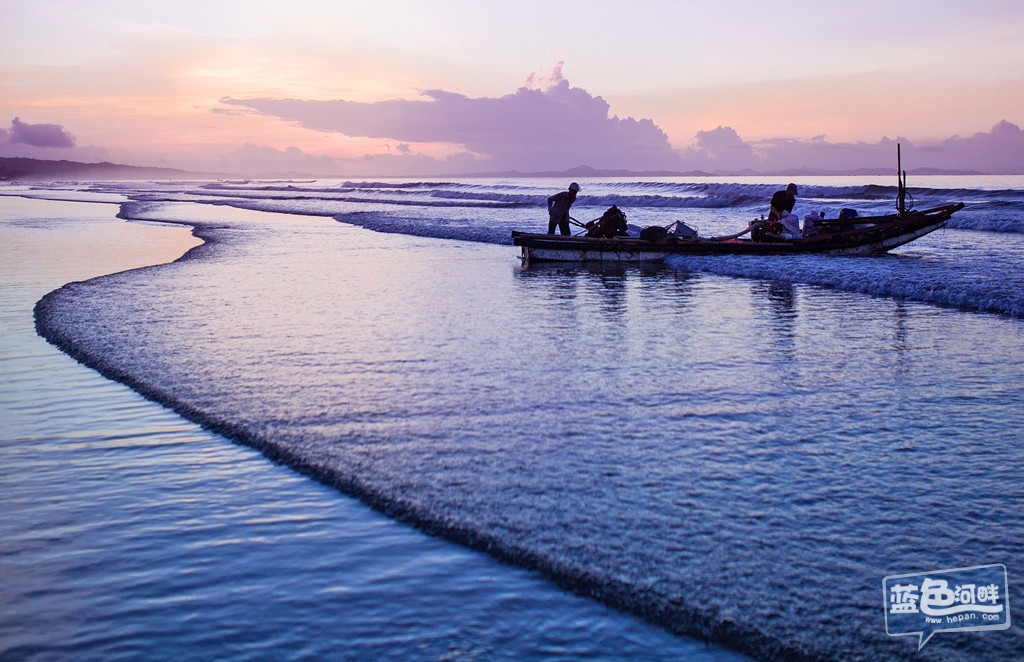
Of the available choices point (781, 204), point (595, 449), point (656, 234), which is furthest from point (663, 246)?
point (595, 449)

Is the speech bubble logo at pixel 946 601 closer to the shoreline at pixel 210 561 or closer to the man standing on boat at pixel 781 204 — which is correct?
the shoreline at pixel 210 561

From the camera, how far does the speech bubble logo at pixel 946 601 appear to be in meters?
4.02

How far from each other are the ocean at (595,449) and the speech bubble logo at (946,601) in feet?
0.23

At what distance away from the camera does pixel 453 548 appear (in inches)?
196

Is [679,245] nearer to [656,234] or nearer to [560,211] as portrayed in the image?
[656,234]

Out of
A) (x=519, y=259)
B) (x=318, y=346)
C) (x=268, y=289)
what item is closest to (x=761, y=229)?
(x=519, y=259)

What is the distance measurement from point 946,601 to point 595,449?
2778 millimetres

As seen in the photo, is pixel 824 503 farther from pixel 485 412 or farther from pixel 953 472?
pixel 485 412

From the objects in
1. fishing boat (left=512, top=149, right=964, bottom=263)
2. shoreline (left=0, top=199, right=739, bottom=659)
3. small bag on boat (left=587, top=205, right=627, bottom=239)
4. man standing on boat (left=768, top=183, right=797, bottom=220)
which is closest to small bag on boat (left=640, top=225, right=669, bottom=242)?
fishing boat (left=512, top=149, right=964, bottom=263)

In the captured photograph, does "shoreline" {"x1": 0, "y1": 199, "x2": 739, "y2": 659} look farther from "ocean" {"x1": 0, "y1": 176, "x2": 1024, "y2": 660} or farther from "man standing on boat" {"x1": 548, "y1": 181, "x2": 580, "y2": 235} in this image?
"man standing on boat" {"x1": 548, "y1": 181, "x2": 580, "y2": 235}

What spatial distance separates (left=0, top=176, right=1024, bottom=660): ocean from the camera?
13.7 ft

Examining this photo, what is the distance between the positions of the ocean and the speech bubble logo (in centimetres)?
7

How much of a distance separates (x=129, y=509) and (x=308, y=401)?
8.52 feet

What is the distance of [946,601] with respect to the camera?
4.27 metres
